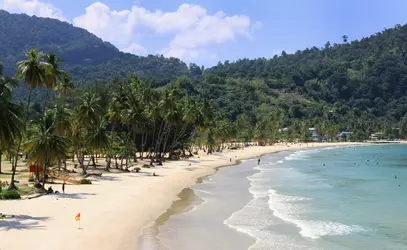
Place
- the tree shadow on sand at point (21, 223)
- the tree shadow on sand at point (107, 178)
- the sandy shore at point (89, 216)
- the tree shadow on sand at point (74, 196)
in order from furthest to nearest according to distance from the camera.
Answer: the tree shadow on sand at point (107, 178) → the tree shadow on sand at point (74, 196) → the tree shadow on sand at point (21, 223) → the sandy shore at point (89, 216)

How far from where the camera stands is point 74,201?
107 ft

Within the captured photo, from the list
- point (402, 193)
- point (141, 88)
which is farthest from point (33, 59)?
point (141, 88)


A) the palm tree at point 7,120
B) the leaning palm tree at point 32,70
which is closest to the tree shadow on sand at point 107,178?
the leaning palm tree at point 32,70

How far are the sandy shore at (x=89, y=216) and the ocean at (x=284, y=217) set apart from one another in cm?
162

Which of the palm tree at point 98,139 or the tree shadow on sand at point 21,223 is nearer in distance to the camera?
the tree shadow on sand at point 21,223

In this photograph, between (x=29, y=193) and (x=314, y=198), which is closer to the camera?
(x=29, y=193)

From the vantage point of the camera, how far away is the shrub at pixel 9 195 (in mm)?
31906

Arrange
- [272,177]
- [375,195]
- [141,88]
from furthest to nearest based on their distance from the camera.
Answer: [141,88]
[272,177]
[375,195]

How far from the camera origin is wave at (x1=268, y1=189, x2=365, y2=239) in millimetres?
27359

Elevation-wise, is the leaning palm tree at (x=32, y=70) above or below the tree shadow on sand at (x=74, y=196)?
above

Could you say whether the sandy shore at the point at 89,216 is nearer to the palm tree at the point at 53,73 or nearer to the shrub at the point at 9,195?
the shrub at the point at 9,195

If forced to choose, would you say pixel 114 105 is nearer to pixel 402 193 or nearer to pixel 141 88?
pixel 141 88

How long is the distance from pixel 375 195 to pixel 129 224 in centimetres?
2935

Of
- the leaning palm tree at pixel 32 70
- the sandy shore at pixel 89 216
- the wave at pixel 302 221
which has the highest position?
A: the leaning palm tree at pixel 32 70
